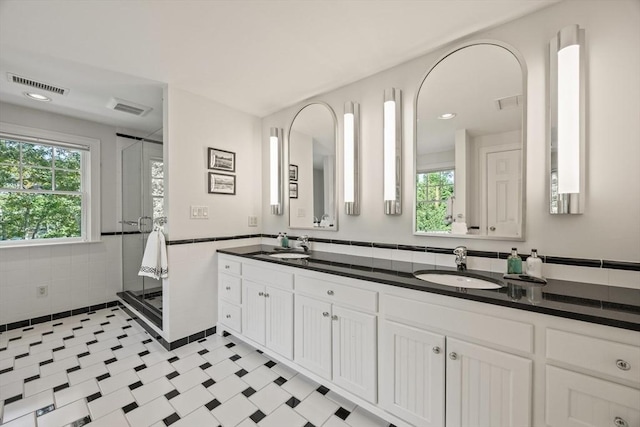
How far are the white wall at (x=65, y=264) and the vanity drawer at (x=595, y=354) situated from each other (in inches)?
170

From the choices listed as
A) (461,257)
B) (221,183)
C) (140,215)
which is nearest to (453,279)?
(461,257)

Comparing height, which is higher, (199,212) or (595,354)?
(199,212)

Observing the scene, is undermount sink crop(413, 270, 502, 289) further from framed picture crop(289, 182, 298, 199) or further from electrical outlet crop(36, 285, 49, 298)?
electrical outlet crop(36, 285, 49, 298)

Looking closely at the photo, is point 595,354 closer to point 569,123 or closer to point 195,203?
point 569,123

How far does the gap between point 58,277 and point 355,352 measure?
3.51m

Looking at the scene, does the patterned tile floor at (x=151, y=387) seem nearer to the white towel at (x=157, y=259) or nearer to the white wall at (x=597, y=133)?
the white towel at (x=157, y=259)

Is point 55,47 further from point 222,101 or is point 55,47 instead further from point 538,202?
point 538,202

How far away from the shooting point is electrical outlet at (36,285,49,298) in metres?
2.89

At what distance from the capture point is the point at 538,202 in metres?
1.48

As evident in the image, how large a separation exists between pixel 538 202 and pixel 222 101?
108 inches

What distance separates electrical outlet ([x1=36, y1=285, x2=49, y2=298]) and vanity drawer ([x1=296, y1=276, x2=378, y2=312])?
3.08 m

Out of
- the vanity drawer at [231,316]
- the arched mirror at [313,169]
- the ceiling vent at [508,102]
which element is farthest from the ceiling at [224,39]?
the vanity drawer at [231,316]

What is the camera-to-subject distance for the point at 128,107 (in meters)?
2.80

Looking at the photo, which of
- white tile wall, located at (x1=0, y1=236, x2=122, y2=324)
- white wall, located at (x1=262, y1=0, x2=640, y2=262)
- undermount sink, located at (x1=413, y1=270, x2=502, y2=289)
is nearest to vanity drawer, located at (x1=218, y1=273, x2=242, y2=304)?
undermount sink, located at (x1=413, y1=270, x2=502, y2=289)
